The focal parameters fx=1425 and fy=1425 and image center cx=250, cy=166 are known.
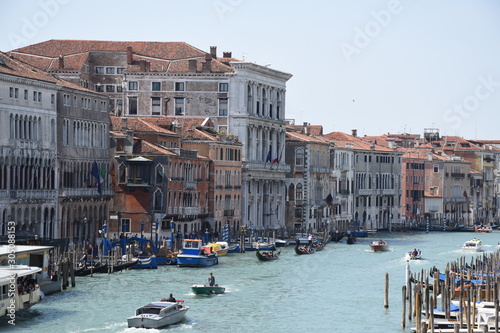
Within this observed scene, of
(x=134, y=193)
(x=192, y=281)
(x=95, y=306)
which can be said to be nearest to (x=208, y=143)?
(x=134, y=193)

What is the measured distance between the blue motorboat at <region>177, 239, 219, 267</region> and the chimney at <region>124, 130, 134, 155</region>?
643 cm

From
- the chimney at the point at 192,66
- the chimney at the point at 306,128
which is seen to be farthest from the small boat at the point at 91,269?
the chimney at the point at 306,128

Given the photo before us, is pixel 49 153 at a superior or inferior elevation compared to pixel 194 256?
superior

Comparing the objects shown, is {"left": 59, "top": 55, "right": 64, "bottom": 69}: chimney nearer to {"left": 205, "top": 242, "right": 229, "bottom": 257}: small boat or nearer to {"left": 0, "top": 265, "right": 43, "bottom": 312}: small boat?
{"left": 205, "top": 242, "right": 229, "bottom": 257}: small boat

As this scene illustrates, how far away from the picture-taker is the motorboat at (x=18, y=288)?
31.6 m

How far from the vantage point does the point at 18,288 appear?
107 ft

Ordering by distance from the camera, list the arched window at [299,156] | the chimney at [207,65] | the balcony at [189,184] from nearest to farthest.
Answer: the balcony at [189,184]
the chimney at [207,65]
the arched window at [299,156]

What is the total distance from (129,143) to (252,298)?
638 inches

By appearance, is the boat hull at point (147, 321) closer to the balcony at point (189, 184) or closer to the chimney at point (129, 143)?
the chimney at point (129, 143)

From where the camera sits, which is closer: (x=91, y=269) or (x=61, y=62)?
(x=91, y=269)

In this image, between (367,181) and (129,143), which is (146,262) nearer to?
(129,143)

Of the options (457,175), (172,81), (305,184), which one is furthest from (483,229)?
(172,81)

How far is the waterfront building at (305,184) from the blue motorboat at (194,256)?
953 inches

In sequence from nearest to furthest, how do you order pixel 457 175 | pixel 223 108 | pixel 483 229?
pixel 223 108
pixel 483 229
pixel 457 175
